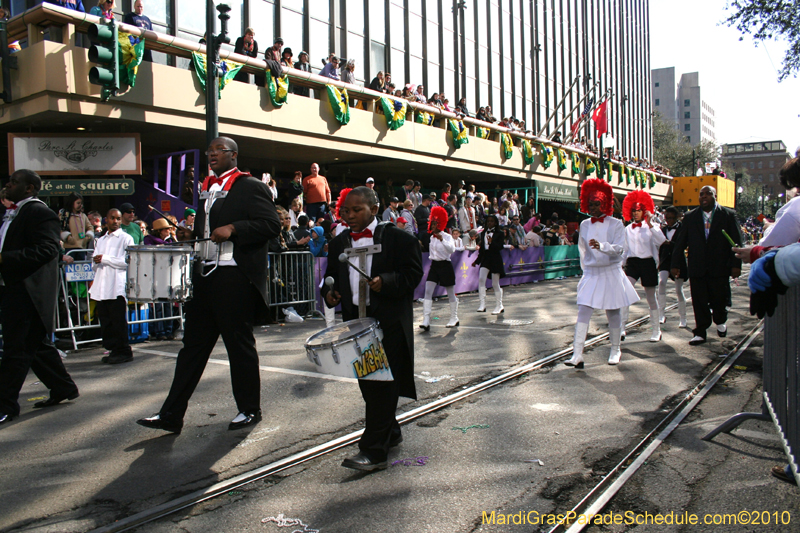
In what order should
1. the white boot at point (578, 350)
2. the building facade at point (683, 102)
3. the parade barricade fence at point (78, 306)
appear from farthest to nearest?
the building facade at point (683, 102), the parade barricade fence at point (78, 306), the white boot at point (578, 350)

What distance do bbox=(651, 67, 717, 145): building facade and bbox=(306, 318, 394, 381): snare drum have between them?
129m

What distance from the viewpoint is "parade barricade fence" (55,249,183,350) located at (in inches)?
352

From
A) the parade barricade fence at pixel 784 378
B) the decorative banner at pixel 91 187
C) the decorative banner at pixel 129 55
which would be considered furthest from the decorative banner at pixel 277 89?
the parade barricade fence at pixel 784 378

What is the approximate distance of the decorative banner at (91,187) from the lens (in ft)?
43.5

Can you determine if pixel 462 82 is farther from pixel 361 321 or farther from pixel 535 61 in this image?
pixel 361 321

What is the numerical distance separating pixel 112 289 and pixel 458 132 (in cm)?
1641

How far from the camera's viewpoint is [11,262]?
527cm

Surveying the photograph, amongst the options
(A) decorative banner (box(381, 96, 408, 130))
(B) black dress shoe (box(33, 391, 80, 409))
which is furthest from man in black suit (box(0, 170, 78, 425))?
(A) decorative banner (box(381, 96, 408, 130))

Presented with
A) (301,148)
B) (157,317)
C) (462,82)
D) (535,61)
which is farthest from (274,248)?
(535,61)

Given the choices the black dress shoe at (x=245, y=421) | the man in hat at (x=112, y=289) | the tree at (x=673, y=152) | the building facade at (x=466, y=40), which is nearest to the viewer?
the black dress shoe at (x=245, y=421)

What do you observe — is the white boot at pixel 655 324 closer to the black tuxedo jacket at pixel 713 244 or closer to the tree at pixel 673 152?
the black tuxedo jacket at pixel 713 244

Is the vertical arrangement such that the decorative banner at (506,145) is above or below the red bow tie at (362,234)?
above

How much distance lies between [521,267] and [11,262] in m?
16.4

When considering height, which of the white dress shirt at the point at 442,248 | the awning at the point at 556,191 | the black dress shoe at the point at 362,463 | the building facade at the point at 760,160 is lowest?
the black dress shoe at the point at 362,463
